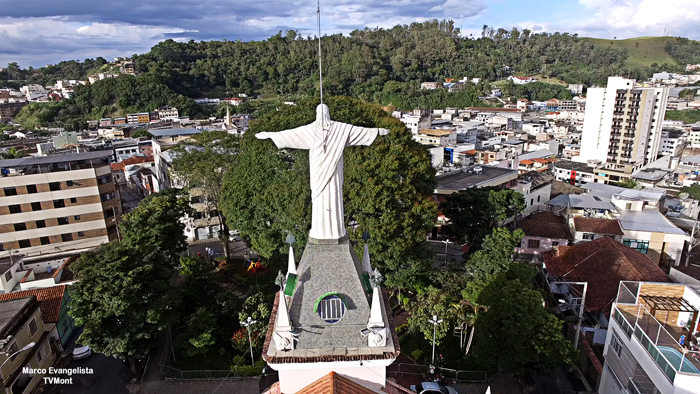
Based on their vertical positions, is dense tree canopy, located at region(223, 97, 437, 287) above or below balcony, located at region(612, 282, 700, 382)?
above

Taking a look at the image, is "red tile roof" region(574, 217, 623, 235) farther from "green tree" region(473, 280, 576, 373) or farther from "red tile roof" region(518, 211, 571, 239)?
"green tree" region(473, 280, 576, 373)

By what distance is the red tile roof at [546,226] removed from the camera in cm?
3014

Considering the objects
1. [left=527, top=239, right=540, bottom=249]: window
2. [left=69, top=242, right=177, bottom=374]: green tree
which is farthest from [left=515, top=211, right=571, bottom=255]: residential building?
[left=69, top=242, right=177, bottom=374]: green tree

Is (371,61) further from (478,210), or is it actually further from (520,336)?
(520,336)

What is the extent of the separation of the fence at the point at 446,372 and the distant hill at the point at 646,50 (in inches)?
7711

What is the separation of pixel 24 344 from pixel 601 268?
92.0 ft

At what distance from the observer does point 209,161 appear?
29406 mm

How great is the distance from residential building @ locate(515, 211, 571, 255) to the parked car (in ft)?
51.2

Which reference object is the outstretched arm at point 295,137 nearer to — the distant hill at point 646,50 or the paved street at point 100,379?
the paved street at point 100,379

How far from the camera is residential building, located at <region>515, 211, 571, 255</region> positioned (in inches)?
1173

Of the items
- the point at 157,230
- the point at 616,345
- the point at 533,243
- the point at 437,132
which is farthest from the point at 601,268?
the point at 437,132

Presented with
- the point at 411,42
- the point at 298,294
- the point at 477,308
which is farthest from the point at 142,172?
the point at 411,42

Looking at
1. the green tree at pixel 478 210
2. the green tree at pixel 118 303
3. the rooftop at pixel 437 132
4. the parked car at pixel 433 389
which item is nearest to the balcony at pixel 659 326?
the parked car at pixel 433 389

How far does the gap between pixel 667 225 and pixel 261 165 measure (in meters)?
28.1
